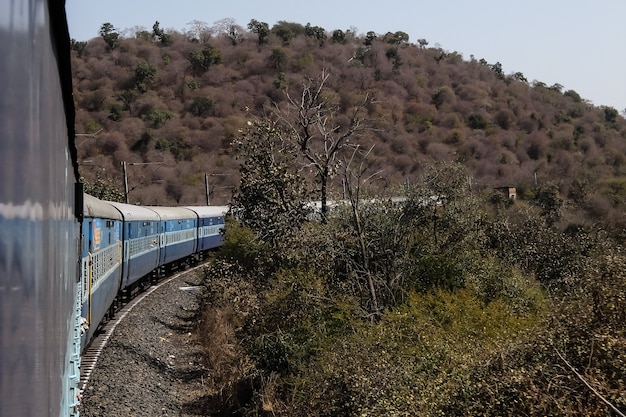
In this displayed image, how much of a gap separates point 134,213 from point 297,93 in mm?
59274

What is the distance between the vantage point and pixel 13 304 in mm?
1939

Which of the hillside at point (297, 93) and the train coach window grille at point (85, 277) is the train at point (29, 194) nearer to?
the train coach window grille at point (85, 277)

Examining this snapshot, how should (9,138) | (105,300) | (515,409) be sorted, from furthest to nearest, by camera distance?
1. (105,300)
2. (515,409)
3. (9,138)

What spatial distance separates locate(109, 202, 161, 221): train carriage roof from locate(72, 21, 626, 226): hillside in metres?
30.5

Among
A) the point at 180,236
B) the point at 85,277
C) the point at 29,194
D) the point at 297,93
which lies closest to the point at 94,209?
the point at 85,277

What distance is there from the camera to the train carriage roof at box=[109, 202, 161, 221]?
738 inches

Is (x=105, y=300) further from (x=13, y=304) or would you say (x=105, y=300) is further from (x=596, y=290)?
(x=13, y=304)

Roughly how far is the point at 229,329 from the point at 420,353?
24.6 ft

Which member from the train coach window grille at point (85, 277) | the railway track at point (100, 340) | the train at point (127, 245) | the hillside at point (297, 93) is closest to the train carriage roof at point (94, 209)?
the train at point (127, 245)

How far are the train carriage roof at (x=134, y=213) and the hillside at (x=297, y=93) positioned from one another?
100 ft

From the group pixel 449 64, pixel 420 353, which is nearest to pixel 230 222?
pixel 420 353

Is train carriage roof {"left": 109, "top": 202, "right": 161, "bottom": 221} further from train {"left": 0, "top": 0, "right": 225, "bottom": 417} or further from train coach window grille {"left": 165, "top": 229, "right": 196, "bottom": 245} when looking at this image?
train {"left": 0, "top": 0, "right": 225, "bottom": 417}

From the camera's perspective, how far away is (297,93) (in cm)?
7819

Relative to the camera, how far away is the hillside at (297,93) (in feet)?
220
